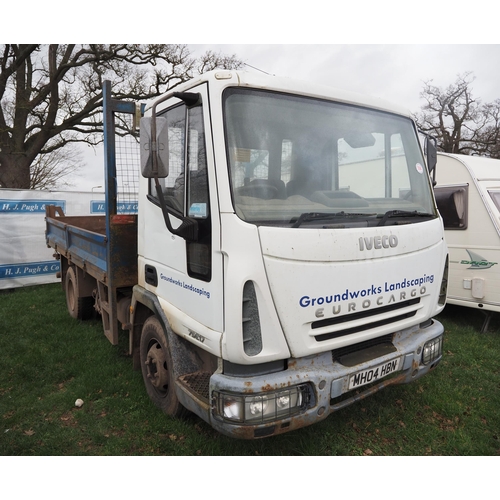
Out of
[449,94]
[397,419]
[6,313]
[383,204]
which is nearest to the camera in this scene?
[383,204]

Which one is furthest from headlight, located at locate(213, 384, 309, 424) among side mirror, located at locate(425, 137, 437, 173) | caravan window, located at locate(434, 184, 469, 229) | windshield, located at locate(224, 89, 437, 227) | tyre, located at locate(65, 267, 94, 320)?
caravan window, located at locate(434, 184, 469, 229)

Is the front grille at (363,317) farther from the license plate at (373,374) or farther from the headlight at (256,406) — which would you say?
the headlight at (256,406)

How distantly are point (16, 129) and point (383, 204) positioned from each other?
14.7 m

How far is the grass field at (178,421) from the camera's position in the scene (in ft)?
10.2

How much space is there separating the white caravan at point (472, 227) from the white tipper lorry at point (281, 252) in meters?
2.53

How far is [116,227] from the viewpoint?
3.83 metres

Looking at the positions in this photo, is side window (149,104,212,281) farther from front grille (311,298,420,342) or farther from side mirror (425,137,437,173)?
side mirror (425,137,437,173)

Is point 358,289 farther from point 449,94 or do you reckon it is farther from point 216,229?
point 449,94

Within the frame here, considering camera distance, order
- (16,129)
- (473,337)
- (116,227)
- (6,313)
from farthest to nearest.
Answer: (16,129), (6,313), (473,337), (116,227)

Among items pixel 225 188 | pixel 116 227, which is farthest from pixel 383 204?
pixel 116 227

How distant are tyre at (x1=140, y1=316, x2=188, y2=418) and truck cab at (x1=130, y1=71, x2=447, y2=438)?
0.9 inches

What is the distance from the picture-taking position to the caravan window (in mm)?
5688

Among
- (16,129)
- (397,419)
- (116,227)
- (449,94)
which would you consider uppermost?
(449,94)

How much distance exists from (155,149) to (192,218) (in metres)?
0.49
